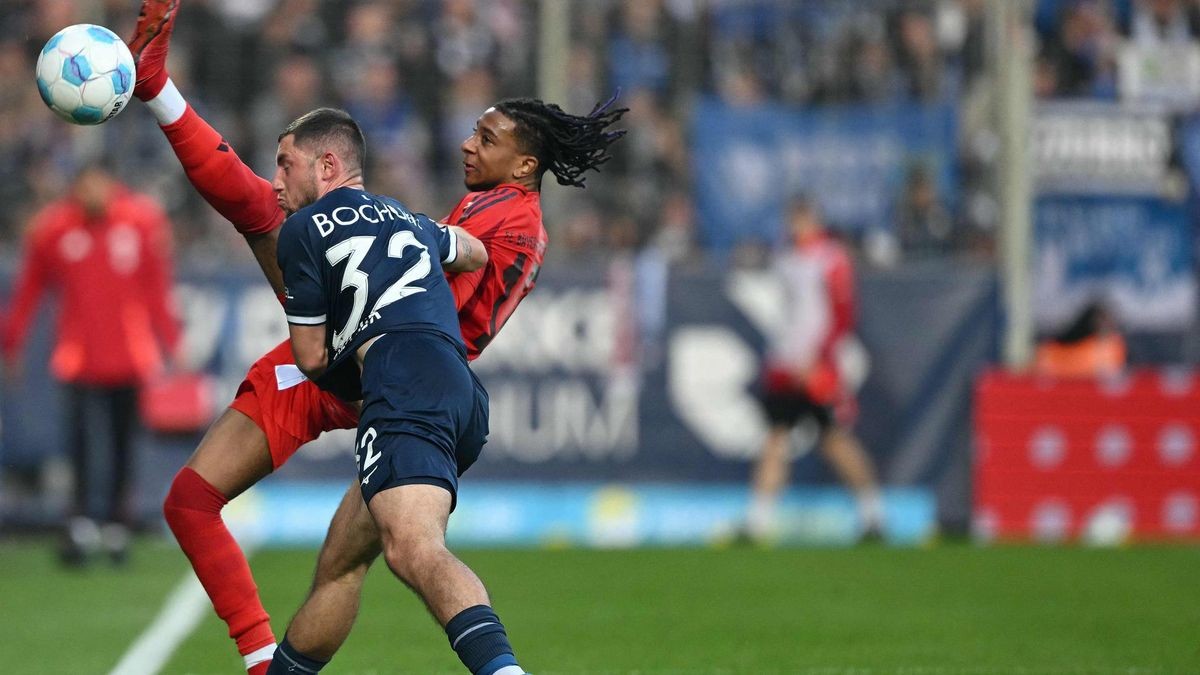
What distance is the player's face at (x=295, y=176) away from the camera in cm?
580

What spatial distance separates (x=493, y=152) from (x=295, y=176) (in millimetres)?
809

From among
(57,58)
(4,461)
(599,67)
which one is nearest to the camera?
(57,58)

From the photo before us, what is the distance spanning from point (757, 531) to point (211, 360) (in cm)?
432

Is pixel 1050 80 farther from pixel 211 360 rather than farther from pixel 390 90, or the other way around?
pixel 211 360

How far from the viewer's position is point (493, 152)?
6.32 metres

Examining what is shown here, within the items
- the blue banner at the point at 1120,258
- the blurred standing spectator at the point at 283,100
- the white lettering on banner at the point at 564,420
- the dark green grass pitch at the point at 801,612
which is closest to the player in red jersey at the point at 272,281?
the dark green grass pitch at the point at 801,612

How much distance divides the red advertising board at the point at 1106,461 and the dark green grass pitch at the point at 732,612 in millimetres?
797

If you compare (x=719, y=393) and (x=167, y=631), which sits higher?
(x=719, y=393)

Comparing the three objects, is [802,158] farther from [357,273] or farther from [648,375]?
[357,273]

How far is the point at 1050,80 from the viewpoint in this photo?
14219 millimetres

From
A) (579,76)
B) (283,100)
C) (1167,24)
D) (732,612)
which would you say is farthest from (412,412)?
(1167,24)

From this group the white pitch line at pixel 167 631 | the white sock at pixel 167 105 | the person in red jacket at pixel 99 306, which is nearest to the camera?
the white sock at pixel 167 105

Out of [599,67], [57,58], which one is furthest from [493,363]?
[57,58]

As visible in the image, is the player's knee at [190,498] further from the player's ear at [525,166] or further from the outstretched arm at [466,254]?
the player's ear at [525,166]
